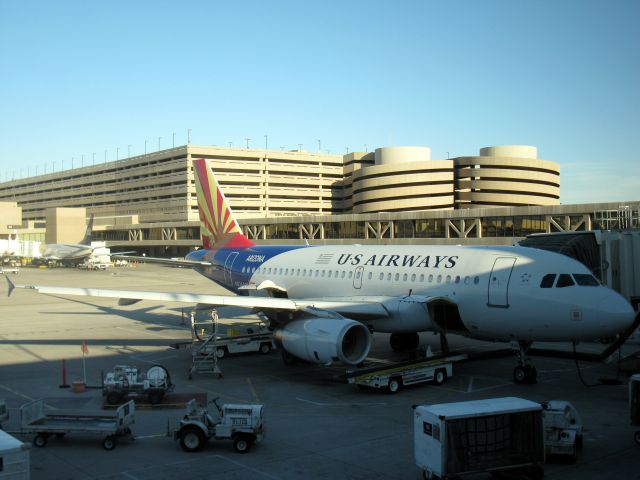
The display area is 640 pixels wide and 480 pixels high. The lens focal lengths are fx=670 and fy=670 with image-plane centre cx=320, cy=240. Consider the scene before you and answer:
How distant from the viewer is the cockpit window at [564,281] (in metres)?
21.8

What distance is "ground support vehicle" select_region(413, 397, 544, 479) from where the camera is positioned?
13.1 meters

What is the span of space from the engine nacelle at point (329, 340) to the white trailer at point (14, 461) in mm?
11098

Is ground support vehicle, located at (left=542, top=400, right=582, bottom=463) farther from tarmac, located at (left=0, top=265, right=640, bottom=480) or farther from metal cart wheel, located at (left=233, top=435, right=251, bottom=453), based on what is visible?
metal cart wheel, located at (left=233, top=435, right=251, bottom=453)

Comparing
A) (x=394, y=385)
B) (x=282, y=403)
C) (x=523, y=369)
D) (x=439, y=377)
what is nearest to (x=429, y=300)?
(x=439, y=377)

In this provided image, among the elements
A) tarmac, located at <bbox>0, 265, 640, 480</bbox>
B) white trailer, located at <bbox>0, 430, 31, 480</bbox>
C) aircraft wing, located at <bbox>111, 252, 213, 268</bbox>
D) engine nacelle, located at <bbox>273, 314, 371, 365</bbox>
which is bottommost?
tarmac, located at <bbox>0, 265, 640, 480</bbox>

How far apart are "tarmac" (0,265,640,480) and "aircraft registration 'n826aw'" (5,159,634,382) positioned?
1645mm

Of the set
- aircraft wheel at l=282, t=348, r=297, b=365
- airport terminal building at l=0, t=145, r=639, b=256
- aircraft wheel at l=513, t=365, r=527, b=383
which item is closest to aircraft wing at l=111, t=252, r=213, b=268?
aircraft wheel at l=282, t=348, r=297, b=365

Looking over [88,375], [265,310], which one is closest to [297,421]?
[265,310]

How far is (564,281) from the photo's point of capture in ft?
71.8

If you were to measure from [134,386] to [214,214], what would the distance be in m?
19.1

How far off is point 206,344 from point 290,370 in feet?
11.1

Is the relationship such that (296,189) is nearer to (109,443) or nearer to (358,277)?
(358,277)

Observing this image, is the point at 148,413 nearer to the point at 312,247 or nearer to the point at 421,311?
the point at 421,311

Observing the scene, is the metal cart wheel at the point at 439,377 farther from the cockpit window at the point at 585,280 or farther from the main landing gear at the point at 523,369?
the cockpit window at the point at 585,280
